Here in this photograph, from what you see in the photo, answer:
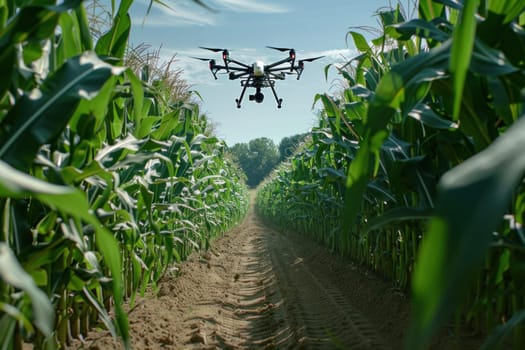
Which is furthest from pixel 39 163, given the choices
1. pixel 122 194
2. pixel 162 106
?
pixel 162 106

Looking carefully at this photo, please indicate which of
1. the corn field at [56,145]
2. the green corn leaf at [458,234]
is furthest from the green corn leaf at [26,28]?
the green corn leaf at [458,234]

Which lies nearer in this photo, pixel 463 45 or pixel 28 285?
pixel 28 285

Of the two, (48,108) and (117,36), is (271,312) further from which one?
(48,108)

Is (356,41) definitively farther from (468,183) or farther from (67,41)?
(468,183)

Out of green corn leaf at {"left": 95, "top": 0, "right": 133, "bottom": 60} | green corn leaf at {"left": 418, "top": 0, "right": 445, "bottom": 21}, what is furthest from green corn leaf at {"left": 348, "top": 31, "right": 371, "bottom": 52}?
green corn leaf at {"left": 95, "top": 0, "right": 133, "bottom": 60}

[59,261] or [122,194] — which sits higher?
[122,194]

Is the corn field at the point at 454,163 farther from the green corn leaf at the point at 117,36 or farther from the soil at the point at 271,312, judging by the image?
the green corn leaf at the point at 117,36

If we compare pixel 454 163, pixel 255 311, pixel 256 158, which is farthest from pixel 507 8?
pixel 256 158
